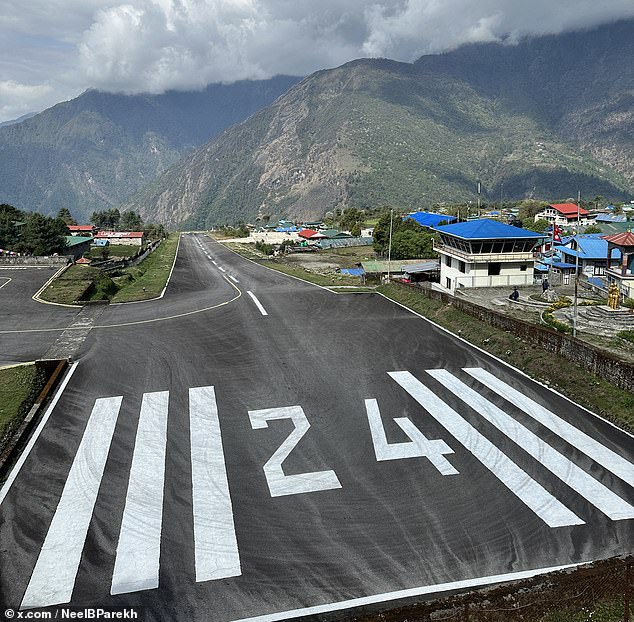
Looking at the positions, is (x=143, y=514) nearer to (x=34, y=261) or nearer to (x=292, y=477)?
(x=292, y=477)

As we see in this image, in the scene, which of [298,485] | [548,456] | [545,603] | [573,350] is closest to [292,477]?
[298,485]

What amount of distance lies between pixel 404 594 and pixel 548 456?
882 centimetres

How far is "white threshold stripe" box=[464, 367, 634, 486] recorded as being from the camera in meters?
18.1

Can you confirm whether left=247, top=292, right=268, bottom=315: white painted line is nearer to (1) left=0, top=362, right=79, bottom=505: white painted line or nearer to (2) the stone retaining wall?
(1) left=0, top=362, right=79, bottom=505: white painted line

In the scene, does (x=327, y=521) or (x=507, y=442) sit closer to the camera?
(x=327, y=521)

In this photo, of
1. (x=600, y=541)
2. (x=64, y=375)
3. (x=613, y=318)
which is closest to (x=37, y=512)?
(x=64, y=375)

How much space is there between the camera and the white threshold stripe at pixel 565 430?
59.5 ft

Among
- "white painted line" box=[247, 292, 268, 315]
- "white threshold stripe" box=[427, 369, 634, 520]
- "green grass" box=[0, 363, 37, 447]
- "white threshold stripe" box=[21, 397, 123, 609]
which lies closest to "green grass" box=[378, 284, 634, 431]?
"white threshold stripe" box=[427, 369, 634, 520]

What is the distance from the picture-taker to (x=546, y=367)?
26.8 meters

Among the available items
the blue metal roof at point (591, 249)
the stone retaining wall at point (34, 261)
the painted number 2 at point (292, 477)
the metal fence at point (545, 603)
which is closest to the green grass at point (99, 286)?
the stone retaining wall at point (34, 261)

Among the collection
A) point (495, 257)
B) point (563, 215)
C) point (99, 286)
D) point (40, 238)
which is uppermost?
point (563, 215)

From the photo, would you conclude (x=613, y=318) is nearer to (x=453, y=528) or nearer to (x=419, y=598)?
(x=453, y=528)

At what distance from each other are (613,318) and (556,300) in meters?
9.64

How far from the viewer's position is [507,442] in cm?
2002
